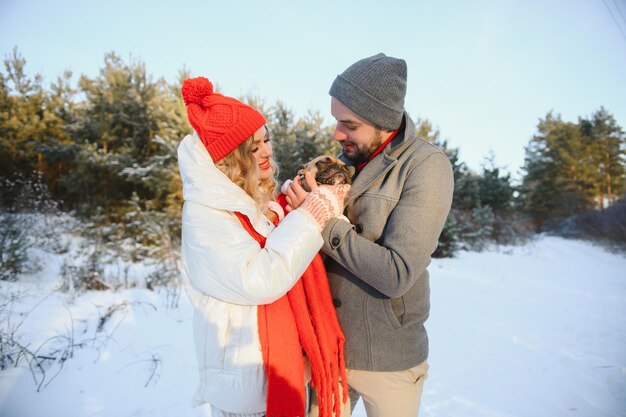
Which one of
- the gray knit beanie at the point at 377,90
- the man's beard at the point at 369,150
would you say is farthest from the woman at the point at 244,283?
the gray knit beanie at the point at 377,90

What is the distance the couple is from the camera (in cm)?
144

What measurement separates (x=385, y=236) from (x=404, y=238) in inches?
4.5

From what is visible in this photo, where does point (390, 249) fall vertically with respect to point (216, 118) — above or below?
below

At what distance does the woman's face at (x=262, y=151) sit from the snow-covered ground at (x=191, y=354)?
2.53m

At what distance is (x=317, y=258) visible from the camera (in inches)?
68.3

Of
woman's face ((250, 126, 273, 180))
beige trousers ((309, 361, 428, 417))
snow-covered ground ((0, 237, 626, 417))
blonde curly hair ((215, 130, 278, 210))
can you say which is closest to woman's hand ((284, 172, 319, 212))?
blonde curly hair ((215, 130, 278, 210))

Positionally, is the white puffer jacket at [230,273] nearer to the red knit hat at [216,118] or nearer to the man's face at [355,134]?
the red knit hat at [216,118]

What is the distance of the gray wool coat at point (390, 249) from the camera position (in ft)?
4.88

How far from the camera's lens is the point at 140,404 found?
3123 mm

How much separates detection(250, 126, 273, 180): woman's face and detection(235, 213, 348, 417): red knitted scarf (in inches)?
16.8

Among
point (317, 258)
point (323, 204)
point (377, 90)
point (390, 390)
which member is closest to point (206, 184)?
point (323, 204)

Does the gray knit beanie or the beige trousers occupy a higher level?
the gray knit beanie

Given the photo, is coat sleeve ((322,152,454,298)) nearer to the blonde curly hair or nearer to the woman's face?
the blonde curly hair

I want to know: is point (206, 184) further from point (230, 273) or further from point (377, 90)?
point (377, 90)
